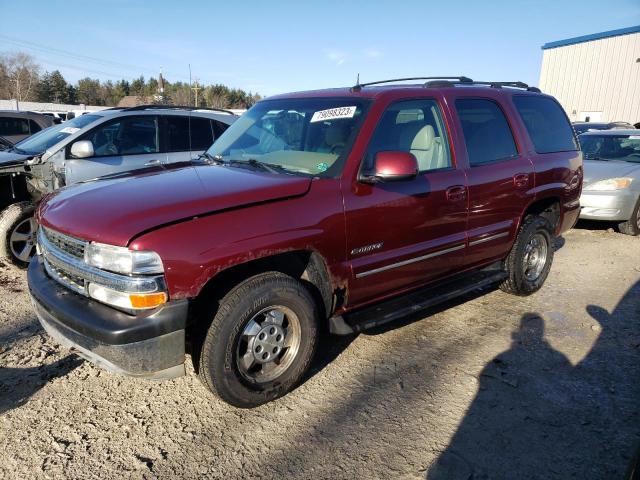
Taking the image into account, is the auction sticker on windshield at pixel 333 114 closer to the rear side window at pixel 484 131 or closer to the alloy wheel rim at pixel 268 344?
the rear side window at pixel 484 131

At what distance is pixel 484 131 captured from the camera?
163 inches

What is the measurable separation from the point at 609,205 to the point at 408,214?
5.67 meters

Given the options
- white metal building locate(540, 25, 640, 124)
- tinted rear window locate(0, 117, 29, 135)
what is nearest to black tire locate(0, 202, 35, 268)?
tinted rear window locate(0, 117, 29, 135)

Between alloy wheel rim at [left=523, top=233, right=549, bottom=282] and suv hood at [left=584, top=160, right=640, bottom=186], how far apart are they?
3.44 metres

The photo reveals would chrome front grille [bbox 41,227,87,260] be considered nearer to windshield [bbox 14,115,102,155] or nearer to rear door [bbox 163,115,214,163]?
windshield [bbox 14,115,102,155]

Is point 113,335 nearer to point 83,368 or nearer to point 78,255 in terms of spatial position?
point 78,255

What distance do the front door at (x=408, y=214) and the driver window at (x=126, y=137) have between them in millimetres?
3936

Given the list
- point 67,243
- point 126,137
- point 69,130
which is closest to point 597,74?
point 126,137

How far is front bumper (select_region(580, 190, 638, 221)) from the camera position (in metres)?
7.45

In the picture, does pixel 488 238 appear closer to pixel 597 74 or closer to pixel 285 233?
pixel 285 233

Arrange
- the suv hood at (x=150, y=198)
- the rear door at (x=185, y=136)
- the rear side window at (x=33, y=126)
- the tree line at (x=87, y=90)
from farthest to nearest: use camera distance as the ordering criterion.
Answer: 1. the tree line at (x=87, y=90)
2. the rear side window at (x=33, y=126)
3. the rear door at (x=185, y=136)
4. the suv hood at (x=150, y=198)

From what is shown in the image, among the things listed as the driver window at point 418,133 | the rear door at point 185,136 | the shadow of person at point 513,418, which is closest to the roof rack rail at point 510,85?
the driver window at point 418,133

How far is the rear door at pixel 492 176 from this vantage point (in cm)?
393

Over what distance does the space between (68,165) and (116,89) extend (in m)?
89.1
